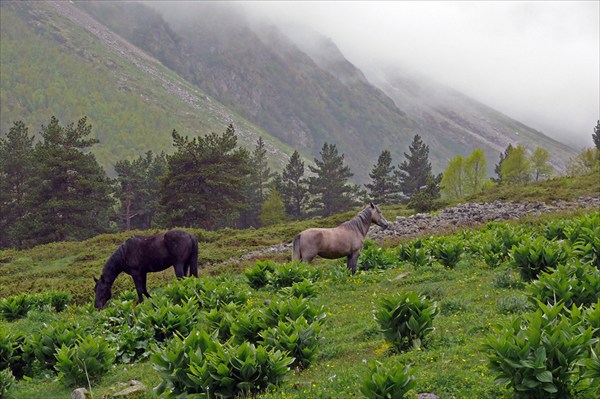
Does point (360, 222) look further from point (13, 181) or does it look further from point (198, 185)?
point (13, 181)

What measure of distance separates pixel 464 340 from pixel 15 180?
64870 millimetres

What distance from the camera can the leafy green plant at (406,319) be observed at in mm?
8523

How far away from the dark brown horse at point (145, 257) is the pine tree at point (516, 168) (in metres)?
88.7

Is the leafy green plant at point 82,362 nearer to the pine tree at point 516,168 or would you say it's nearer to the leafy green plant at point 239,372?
the leafy green plant at point 239,372

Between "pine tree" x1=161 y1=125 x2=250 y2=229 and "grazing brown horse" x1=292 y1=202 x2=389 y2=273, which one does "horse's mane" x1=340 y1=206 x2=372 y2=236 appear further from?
"pine tree" x1=161 y1=125 x2=250 y2=229

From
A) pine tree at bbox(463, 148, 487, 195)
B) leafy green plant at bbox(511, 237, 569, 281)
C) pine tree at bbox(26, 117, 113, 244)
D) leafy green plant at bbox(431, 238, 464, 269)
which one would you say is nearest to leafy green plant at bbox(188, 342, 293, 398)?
leafy green plant at bbox(511, 237, 569, 281)

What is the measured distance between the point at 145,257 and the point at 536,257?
12.4 meters

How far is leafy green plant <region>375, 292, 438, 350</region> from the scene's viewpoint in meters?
8.52

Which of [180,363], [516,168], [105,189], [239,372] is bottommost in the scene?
[105,189]

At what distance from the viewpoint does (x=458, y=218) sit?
1289 inches

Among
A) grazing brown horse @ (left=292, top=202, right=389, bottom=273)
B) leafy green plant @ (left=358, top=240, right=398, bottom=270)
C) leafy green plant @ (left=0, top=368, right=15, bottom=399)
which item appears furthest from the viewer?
leafy green plant @ (left=358, top=240, right=398, bottom=270)

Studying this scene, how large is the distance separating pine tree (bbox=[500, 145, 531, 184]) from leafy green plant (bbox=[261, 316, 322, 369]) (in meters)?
94.3

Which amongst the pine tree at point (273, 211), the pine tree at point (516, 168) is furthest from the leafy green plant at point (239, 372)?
the pine tree at point (516, 168)

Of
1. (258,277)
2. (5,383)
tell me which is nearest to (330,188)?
(258,277)
